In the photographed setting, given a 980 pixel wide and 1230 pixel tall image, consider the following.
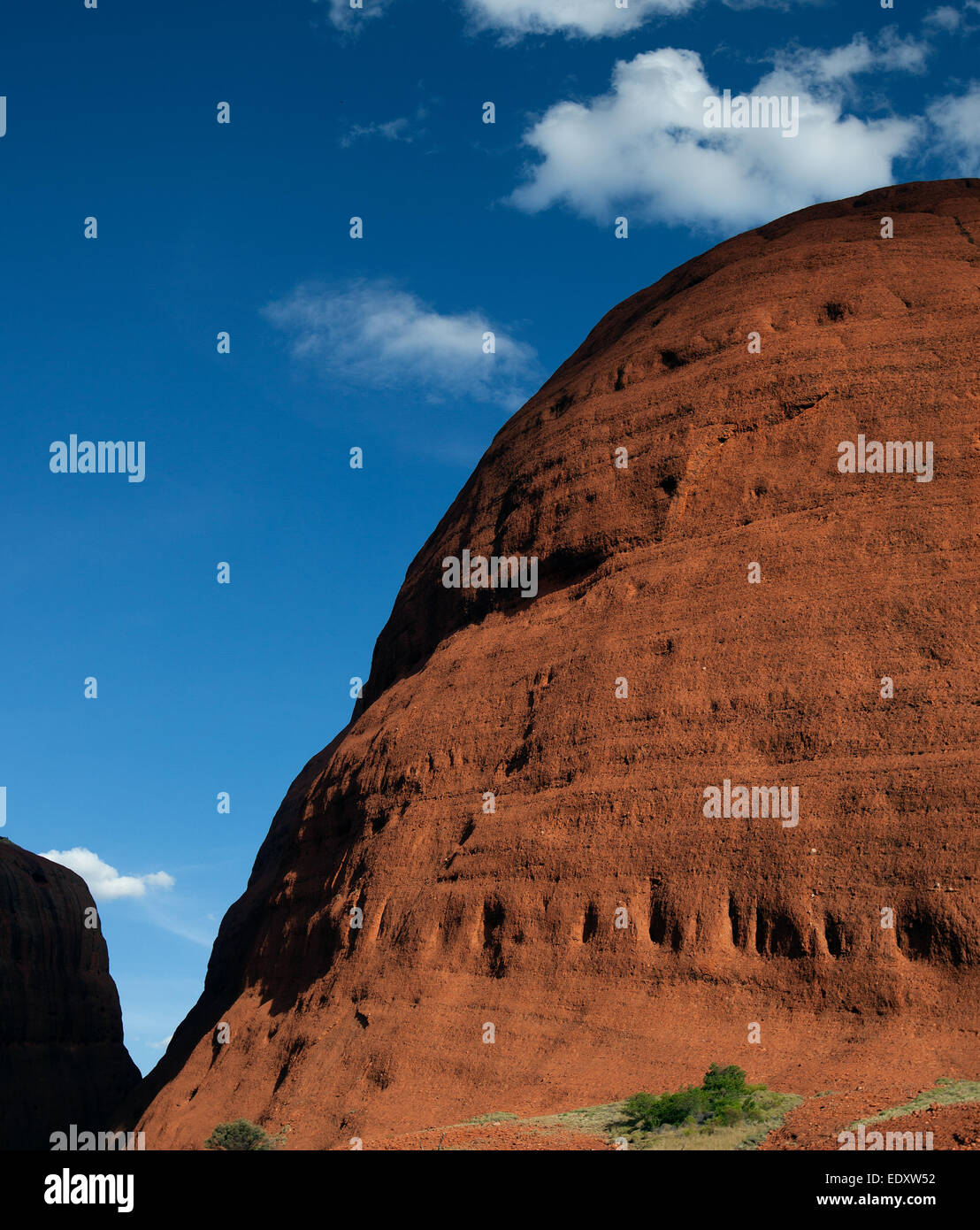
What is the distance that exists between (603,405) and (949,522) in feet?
33.9

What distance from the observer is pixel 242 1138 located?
22578mm

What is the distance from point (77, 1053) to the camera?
59625 mm

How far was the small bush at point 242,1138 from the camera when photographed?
73.6ft

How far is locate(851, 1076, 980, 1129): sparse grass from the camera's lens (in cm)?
1469

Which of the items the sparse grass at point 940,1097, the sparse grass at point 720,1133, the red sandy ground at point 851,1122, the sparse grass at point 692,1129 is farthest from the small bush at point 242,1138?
the sparse grass at point 940,1097

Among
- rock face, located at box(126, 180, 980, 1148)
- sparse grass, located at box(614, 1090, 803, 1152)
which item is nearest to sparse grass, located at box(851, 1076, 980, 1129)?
rock face, located at box(126, 180, 980, 1148)

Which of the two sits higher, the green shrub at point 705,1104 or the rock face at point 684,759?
the rock face at point 684,759

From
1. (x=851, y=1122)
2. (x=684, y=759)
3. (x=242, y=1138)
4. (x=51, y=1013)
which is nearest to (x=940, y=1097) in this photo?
(x=851, y=1122)

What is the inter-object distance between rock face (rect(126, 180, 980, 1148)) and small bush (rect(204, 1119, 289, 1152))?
0.63 metres

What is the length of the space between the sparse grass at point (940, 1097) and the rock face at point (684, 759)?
24.2 inches

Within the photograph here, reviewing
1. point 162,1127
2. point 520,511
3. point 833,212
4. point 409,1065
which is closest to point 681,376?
point 520,511

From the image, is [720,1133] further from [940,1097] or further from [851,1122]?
[940,1097]

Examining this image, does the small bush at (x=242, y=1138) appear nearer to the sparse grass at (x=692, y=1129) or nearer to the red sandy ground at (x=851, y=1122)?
the sparse grass at (x=692, y=1129)

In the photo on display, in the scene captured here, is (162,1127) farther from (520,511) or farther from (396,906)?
(520,511)
